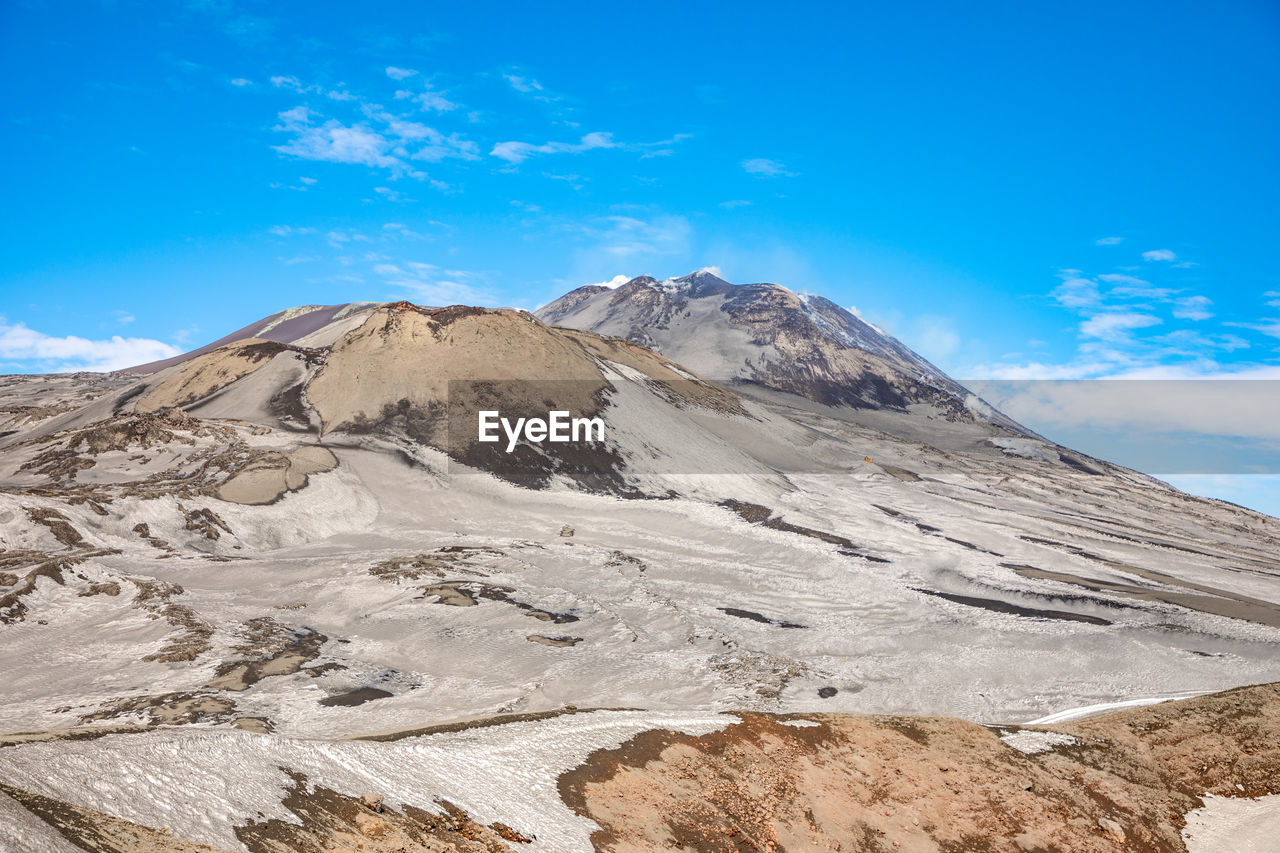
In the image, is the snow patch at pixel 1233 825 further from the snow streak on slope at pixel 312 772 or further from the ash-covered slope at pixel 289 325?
the ash-covered slope at pixel 289 325

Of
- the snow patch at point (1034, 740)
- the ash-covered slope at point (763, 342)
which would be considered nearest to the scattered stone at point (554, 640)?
the snow patch at point (1034, 740)

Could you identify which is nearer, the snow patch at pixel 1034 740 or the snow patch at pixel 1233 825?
the snow patch at pixel 1233 825

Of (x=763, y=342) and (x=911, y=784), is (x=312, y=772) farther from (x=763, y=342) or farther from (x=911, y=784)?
(x=763, y=342)

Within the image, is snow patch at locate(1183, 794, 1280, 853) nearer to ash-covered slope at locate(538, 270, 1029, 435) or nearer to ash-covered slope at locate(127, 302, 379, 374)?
ash-covered slope at locate(538, 270, 1029, 435)

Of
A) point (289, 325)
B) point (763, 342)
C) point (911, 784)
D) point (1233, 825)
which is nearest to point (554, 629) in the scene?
point (911, 784)

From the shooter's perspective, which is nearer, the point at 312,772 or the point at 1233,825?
the point at 312,772

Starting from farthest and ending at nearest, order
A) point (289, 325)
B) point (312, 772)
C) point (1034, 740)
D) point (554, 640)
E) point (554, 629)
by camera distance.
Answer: point (289, 325) → point (554, 629) → point (554, 640) → point (1034, 740) → point (312, 772)
